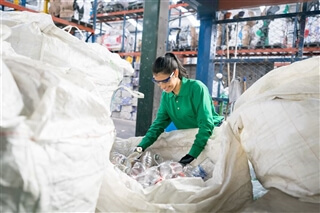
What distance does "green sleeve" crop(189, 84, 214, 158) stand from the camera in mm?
1395

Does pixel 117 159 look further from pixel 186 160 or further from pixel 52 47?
pixel 52 47

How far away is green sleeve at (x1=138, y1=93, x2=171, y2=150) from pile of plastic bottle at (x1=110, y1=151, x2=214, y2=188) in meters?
0.06

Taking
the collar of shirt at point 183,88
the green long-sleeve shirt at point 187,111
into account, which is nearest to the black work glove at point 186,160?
the green long-sleeve shirt at point 187,111

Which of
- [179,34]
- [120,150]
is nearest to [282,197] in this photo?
[120,150]

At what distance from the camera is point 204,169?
52.5 inches

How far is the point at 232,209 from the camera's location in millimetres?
859

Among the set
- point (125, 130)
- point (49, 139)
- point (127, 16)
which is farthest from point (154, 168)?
point (127, 16)

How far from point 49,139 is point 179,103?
1.23m

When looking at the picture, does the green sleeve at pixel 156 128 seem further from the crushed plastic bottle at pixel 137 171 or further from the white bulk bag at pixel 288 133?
the white bulk bag at pixel 288 133

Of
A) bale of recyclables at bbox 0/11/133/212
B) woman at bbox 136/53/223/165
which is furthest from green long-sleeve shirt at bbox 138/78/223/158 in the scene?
bale of recyclables at bbox 0/11/133/212

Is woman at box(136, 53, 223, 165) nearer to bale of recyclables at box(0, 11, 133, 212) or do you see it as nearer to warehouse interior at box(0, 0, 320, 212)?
warehouse interior at box(0, 0, 320, 212)

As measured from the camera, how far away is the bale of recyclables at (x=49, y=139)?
1.65 ft

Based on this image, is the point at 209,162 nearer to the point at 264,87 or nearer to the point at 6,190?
the point at 264,87

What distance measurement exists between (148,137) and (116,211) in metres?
0.85
